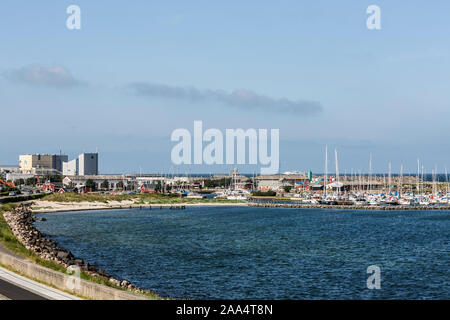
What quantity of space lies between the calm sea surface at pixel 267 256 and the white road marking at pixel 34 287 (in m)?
10.7

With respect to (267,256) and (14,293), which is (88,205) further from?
(14,293)

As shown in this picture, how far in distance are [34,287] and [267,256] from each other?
97.8 feet

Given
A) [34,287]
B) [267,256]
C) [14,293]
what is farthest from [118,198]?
[14,293]

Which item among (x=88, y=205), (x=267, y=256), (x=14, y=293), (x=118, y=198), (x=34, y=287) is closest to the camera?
(x=14, y=293)

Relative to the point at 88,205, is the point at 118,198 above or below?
above

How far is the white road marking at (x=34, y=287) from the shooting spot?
19.7 metres

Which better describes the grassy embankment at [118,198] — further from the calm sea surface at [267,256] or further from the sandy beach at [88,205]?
the calm sea surface at [267,256]

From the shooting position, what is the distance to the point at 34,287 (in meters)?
21.3

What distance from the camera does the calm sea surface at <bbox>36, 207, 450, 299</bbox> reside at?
3366cm

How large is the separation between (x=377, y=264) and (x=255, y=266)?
36.5 feet

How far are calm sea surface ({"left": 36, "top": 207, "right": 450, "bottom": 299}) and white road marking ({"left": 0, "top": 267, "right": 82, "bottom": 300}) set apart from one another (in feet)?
35.2

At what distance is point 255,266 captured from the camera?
42.3 m
